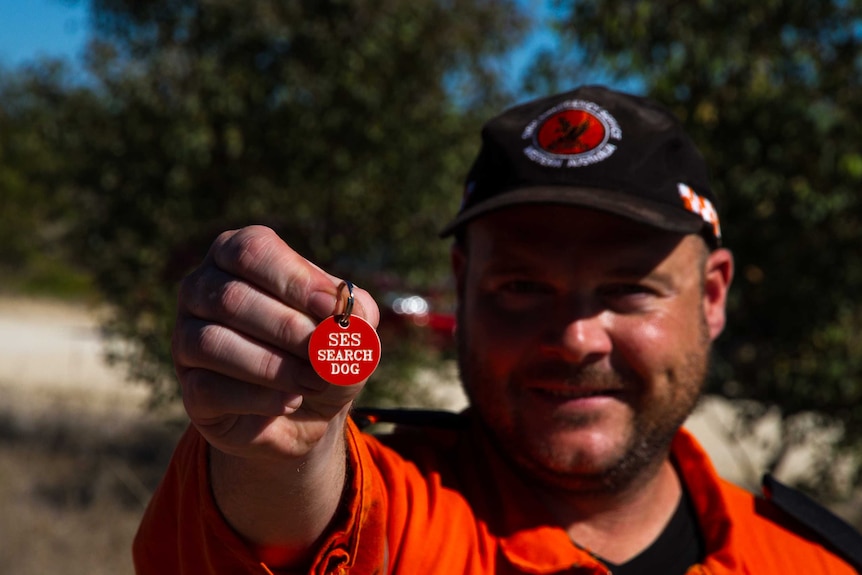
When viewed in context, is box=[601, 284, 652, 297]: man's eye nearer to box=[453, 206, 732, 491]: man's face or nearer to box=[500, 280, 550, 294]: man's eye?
box=[453, 206, 732, 491]: man's face

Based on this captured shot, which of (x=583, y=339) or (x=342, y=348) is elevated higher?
(x=342, y=348)

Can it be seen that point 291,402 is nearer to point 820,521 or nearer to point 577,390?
point 577,390

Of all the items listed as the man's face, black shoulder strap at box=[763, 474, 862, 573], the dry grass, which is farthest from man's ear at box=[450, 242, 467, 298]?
the dry grass

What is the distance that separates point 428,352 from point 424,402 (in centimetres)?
33

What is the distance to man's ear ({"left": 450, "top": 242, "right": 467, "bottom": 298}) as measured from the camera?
7.20 feet

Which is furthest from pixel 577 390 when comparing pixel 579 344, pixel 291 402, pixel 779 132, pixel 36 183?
pixel 36 183

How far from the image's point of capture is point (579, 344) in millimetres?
1895

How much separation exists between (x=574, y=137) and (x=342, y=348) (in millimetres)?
1127

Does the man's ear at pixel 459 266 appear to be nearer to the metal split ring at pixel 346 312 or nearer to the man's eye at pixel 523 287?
the man's eye at pixel 523 287

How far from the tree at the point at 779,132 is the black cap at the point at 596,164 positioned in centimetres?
208

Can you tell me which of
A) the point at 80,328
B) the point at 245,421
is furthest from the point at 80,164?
the point at 80,328

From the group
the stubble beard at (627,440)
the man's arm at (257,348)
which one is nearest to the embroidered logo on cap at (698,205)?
the stubble beard at (627,440)

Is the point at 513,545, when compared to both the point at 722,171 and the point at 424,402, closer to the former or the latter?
the point at 722,171

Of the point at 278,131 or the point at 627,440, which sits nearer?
the point at 627,440
